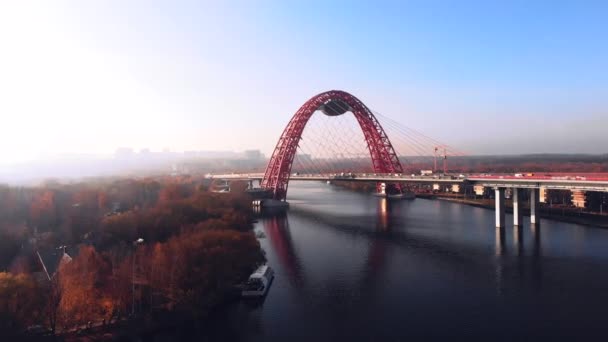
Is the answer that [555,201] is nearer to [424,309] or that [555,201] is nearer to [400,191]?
[400,191]

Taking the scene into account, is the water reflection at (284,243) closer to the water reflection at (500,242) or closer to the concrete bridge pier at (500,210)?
the water reflection at (500,242)

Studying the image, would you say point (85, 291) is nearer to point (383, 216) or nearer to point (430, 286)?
point (430, 286)

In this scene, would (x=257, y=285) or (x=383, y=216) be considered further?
(x=383, y=216)

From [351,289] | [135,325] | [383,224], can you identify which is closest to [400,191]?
[383,224]

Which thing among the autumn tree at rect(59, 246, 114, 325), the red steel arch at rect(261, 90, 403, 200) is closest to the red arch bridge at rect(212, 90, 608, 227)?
the red steel arch at rect(261, 90, 403, 200)

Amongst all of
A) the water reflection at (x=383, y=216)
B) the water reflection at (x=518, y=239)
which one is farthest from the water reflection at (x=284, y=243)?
the water reflection at (x=518, y=239)

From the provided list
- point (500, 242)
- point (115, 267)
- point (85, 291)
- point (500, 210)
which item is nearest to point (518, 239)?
point (500, 242)
